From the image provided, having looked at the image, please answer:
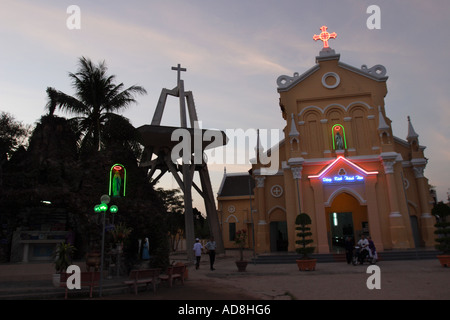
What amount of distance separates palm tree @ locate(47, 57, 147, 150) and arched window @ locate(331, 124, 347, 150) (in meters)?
14.6

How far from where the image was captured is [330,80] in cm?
2664

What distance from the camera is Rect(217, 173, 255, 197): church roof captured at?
149 ft

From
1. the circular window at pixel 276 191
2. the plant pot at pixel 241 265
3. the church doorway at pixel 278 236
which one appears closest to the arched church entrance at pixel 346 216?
the church doorway at pixel 278 236

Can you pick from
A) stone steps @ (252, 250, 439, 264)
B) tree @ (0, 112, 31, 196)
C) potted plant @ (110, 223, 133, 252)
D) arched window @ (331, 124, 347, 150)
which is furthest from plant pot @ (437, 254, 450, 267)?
tree @ (0, 112, 31, 196)

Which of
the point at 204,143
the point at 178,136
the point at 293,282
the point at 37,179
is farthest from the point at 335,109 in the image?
the point at 37,179

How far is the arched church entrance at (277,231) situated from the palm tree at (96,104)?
12.6m

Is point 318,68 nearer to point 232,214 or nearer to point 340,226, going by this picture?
point 340,226

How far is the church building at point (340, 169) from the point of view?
2342 centimetres

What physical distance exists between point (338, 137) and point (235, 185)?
23.6 m

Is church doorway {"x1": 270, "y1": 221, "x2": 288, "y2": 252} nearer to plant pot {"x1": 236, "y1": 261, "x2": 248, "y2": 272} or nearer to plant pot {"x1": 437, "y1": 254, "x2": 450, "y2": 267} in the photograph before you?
plant pot {"x1": 236, "y1": 261, "x2": 248, "y2": 272}

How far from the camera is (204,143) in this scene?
25.4 metres

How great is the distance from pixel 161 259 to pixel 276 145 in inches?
628

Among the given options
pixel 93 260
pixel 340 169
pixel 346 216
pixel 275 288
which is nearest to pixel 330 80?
pixel 340 169

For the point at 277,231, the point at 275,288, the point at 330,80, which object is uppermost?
the point at 330,80
